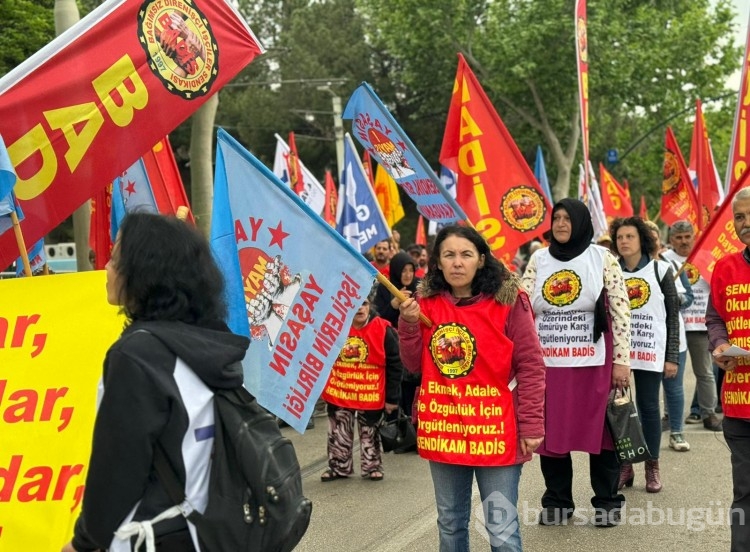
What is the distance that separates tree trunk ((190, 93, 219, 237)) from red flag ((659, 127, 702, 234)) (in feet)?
21.7

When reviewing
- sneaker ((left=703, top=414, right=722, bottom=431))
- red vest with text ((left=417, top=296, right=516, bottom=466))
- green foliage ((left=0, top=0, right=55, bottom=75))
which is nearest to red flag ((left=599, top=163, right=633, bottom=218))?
sneaker ((left=703, top=414, right=722, bottom=431))

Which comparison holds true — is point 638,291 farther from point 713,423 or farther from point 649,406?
point 713,423

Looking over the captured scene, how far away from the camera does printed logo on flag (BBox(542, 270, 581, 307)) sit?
216 inches

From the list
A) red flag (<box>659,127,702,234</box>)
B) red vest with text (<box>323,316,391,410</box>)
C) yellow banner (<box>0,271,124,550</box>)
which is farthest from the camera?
red flag (<box>659,127,702,234</box>)

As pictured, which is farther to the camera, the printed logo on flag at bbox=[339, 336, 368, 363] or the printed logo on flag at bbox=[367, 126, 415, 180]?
the printed logo on flag at bbox=[339, 336, 368, 363]

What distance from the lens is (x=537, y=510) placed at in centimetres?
602

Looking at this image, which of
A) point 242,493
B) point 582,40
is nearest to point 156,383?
point 242,493

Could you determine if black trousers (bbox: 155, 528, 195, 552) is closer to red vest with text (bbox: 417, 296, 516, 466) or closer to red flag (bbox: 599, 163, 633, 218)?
red vest with text (bbox: 417, 296, 516, 466)

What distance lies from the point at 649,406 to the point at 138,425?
4.88 metres

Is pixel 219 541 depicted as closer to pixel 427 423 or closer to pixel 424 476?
pixel 427 423

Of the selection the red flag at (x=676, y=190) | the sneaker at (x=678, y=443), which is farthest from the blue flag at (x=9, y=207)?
the red flag at (x=676, y=190)

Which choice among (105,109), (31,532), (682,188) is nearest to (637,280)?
(105,109)

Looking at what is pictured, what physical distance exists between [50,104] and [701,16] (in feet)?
111

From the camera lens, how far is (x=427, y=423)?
424 cm
